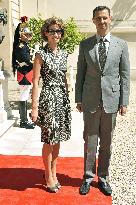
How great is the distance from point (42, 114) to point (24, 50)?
324cm

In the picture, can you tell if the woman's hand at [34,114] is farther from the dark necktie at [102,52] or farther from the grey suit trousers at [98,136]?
the dark necktie at [102,52]

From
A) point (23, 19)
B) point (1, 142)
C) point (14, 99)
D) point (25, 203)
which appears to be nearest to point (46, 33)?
point (25, 203)

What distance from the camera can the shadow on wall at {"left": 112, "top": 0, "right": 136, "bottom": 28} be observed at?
19984mm

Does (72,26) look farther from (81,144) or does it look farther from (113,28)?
(113,28)

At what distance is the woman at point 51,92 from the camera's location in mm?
3846

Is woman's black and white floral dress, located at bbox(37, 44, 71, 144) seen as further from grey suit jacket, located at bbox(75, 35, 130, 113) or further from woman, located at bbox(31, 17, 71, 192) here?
grey suit jacket, located at bbox(75, 35, 130, 113)

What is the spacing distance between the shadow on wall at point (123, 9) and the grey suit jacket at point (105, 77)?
55.2 feet

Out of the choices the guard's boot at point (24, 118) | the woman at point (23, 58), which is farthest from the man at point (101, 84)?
the guard's boot at point (24, 118)

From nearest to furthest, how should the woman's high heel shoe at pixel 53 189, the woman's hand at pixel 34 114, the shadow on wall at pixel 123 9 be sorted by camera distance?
the woman's hand at pixel 34 114 → the woman's high heel shoe at pixel 53 189 → the shadow on wall at pixel 123 9

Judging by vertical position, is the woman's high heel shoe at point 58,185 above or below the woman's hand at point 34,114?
below

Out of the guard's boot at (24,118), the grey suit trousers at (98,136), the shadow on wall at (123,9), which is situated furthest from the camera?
the shadow on wall at (123,9)

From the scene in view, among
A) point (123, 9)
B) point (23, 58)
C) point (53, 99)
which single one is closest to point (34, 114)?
point (53, 99)

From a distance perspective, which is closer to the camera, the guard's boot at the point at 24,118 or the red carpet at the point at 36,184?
the red carpet at the point at 36,184

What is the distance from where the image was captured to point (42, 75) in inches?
156
